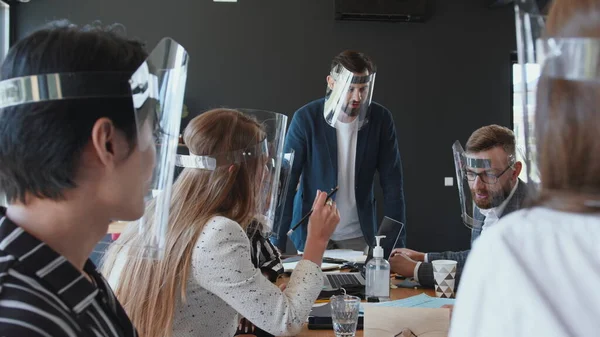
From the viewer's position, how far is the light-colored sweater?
147 centimetres

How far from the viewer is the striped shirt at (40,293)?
2.10 ft

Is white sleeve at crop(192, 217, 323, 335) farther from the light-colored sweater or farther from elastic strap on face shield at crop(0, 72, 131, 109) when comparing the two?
elastic strap on face shield at crop(0, 72, 131, 109)

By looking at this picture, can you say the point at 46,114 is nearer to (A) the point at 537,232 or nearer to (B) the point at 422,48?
(A) the point at 537,232

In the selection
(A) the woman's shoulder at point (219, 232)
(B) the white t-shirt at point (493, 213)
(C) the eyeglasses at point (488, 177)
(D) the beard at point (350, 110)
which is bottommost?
(B) the white t-shirt at point (493, 213)

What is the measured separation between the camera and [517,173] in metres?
2.07

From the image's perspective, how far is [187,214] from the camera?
5.07 ft

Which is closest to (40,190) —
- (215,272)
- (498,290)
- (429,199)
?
(498,290)

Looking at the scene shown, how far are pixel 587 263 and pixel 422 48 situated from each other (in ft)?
18.5

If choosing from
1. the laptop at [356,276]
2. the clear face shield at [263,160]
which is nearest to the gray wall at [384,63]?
the laptop at [356,276]

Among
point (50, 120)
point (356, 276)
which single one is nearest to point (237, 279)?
point (50, 120)

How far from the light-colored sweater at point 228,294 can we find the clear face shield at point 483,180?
0.88 meters

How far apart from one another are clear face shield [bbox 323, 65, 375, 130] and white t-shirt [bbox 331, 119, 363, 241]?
0.17ft

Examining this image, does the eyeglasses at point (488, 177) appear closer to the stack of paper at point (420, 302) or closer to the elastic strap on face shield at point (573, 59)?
the stack of paper at point (420, 302)

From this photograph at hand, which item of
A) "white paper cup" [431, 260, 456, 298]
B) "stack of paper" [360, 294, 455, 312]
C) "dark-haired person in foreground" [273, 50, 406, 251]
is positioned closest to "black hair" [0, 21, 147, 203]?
"stack of paper" [360, 294, 455, 312]
